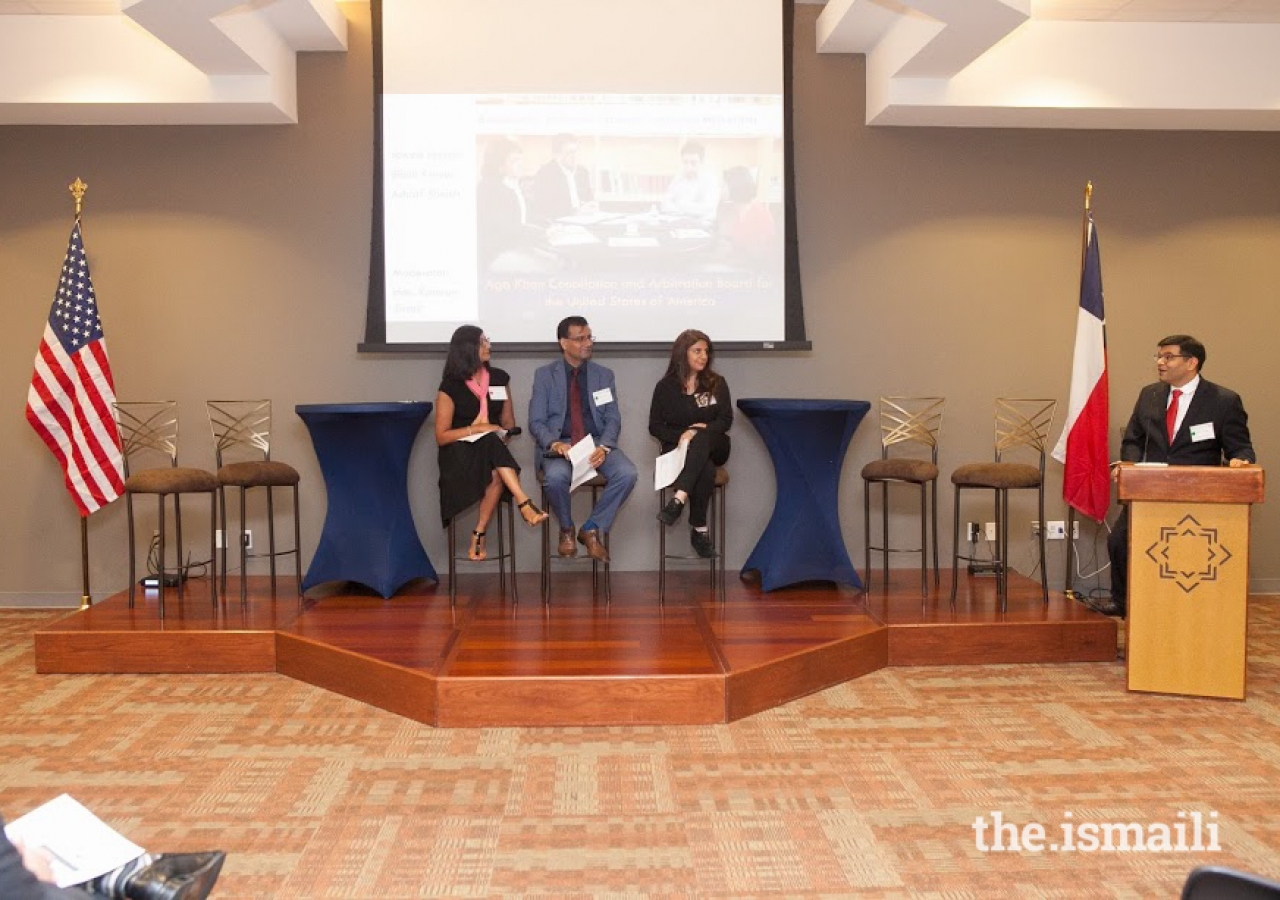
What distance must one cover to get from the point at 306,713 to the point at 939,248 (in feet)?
13.8

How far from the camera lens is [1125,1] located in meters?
5.42

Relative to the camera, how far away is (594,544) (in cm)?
531

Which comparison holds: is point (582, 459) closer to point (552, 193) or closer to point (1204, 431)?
point (552, 193)

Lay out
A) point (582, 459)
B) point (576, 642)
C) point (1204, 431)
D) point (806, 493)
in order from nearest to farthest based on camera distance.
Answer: point (576, 642)
point (1204, 431)
point (582, 459)
point (806, 493)

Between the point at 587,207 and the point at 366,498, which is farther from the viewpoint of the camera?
the point at 587,207

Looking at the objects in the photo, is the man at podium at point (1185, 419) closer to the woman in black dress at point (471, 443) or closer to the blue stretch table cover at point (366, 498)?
the woman in black dress at point (471, 443)

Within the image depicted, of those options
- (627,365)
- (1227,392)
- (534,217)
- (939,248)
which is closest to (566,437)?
(627,365)

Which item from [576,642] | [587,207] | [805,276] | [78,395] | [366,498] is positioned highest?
[587,207]

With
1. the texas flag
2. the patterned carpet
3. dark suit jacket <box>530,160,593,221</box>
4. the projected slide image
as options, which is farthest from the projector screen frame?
the patterned carpet

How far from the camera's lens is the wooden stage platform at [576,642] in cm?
399

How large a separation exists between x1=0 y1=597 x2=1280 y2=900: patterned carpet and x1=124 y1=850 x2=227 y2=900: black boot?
0.94m

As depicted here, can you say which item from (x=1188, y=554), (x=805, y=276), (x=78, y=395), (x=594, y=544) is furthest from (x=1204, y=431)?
(x=78, y=395)

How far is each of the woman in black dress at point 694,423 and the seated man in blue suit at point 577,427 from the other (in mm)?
243
